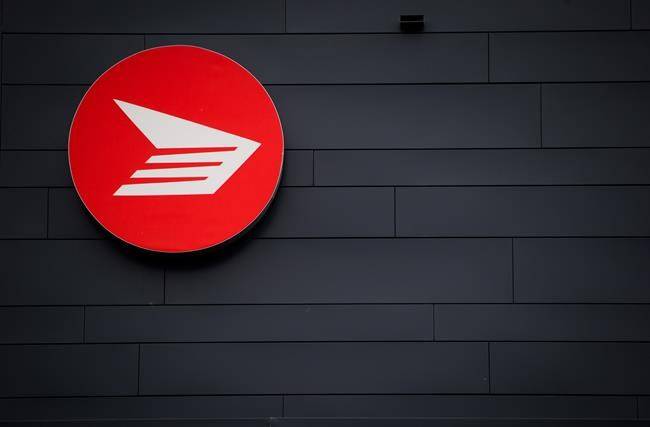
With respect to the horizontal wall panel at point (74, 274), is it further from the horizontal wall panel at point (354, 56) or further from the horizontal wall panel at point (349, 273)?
the horizontal wall panel at point (354, 56)

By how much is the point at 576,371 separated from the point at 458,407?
0.52 meters

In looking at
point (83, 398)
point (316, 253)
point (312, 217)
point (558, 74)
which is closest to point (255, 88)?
point (312, 217)

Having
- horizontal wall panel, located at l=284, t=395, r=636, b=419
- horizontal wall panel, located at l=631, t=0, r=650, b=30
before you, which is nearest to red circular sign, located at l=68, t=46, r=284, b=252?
horizontal wall panel, located at l=284, t=395, r=636, b=419

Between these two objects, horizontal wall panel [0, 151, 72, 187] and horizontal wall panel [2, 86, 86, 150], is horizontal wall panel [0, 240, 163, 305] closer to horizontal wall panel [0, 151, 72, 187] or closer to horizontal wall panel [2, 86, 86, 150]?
horizontal wall panel [0, 151, 72, 187]

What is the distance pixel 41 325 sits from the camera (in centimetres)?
237

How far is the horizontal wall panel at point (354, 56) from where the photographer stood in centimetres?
245

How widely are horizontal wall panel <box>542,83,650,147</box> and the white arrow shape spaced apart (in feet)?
4.25

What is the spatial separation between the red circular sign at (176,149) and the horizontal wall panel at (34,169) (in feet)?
0.50

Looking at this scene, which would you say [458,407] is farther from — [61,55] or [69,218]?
[61,55]

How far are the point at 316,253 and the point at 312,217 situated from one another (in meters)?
0.16

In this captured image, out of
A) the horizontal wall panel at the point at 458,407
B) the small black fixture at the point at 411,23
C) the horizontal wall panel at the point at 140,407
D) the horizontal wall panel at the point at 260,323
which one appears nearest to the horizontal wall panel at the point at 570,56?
the small black fixture at the point at 411,23

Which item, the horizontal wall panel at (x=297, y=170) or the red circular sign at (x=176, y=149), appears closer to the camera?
the red circular sign at (x=176, y=149)

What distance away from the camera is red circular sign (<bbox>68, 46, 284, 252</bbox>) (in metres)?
2.29

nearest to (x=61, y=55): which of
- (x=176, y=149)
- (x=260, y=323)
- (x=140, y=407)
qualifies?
(x=176, y=149)
